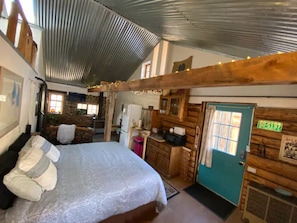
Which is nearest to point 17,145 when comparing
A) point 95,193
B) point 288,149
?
point 95,193

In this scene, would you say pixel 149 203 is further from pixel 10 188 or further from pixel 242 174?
pixel 242 174

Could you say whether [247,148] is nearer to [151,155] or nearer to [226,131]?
[226,131]

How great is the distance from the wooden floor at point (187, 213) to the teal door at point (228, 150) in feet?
1.44

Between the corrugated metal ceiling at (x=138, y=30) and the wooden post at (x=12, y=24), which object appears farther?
the wooden post at (x=12, y=24)

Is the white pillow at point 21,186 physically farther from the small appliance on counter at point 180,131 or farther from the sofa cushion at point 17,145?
the small appliance on counter at point 180,131

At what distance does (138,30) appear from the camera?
168 inches

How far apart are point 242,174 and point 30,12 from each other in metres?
5.73

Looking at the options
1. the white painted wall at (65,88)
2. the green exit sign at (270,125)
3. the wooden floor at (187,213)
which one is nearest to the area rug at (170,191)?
the wooden floor at (187,213)

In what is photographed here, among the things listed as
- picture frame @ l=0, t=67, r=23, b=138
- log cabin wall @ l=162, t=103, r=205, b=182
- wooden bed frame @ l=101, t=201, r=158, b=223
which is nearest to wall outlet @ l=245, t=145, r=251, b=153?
log cabin wall @ l=162, t=103, r=205, b=182

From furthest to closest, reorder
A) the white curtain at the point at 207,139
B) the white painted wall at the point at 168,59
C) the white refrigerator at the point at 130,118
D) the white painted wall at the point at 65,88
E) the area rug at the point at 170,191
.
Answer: the white painted wall at the point at 65,88, the white refrigerator at the point at 130,118, the white painted wall at the point at 168,59, the white curtain at the point at 207,139, the area rug at the point at 170,191

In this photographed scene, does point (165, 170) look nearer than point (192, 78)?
No

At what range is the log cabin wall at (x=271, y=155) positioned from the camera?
2162 mm

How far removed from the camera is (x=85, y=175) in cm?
198

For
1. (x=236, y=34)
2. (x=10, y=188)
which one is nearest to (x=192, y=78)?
(x=236, y=34)
